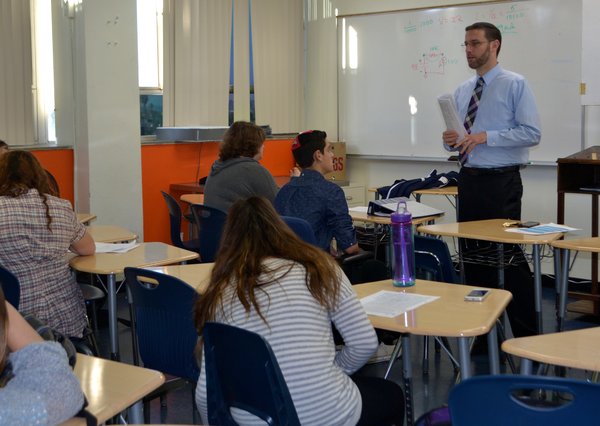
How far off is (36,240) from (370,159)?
4.46 metres

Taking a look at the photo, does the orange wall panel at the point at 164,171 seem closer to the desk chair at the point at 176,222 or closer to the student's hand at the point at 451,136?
the desk chair at the point at 176,222

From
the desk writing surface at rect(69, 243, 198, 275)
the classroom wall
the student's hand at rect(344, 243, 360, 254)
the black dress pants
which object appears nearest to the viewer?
the desk writing surface at rect(69, 243, 198, 275)

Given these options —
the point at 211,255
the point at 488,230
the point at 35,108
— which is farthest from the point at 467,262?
the point at 35,108

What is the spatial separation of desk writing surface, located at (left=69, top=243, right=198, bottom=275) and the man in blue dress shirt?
64.5 inches

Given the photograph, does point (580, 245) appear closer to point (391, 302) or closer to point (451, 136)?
point (451, 136)

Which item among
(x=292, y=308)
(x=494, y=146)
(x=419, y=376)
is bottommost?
(x=419, y=376)

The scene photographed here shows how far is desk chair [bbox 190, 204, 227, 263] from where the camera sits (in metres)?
4.96

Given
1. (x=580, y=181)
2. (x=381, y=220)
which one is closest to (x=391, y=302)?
(x=381, y=220)

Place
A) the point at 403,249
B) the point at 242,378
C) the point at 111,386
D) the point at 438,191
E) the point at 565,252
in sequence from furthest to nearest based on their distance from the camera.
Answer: the point at 438,191, the point at 565,252, the point at 403,249, the point at 242,378, the point at 111,386

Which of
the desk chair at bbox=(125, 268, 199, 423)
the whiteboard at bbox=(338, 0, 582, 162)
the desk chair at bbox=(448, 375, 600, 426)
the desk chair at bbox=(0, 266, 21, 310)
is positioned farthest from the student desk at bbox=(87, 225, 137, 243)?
the desk chair at bbox=(448, 375, 600, 426)

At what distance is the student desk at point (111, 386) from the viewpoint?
1965 millimetres

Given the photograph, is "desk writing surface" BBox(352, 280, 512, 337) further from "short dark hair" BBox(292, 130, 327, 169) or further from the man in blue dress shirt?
the man in blue dress shirt

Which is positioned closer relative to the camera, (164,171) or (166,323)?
(166,323)

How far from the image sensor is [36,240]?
3.66 metres
